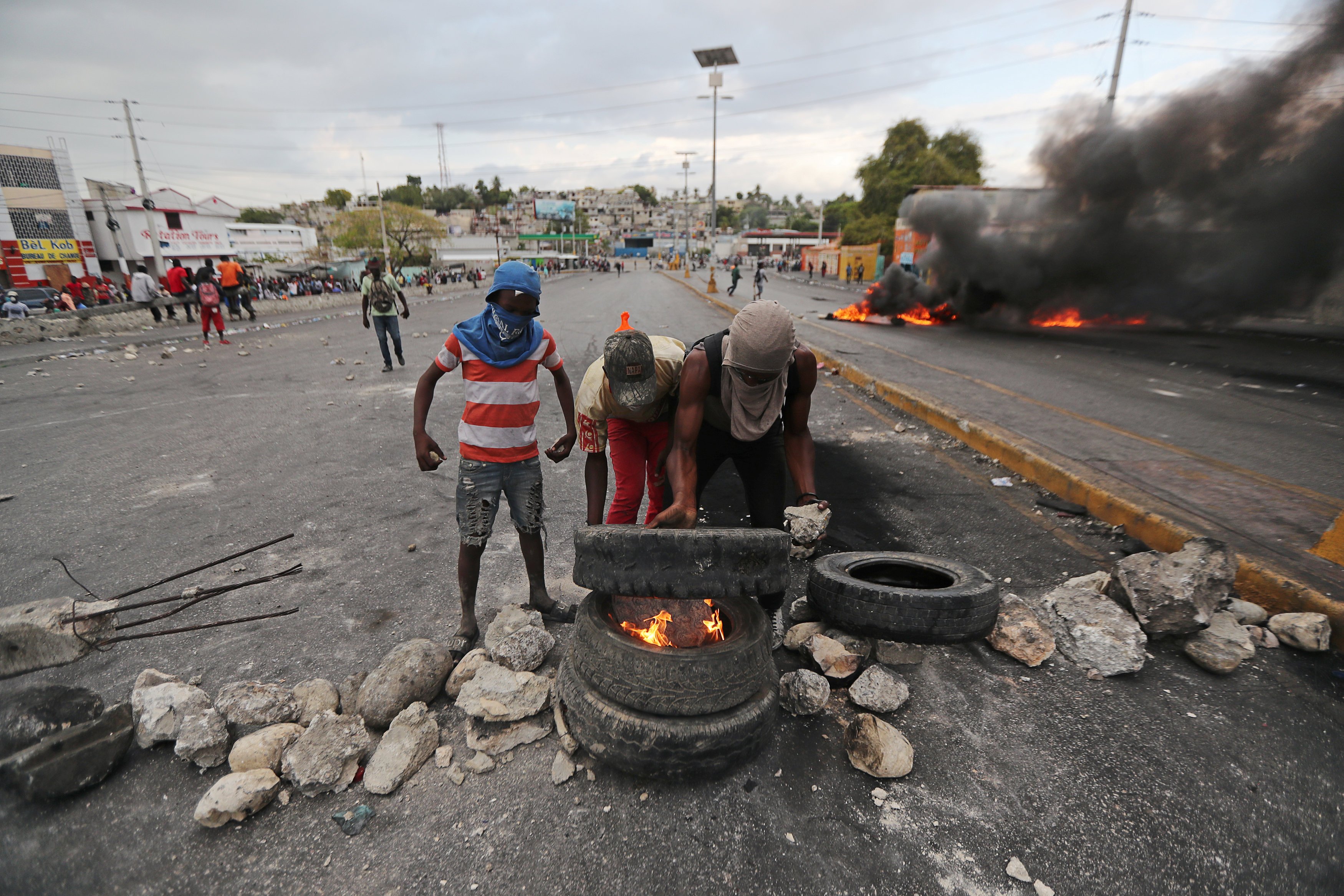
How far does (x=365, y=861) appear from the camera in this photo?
1.78 metres

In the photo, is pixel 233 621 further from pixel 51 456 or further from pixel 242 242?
pixel 242 242

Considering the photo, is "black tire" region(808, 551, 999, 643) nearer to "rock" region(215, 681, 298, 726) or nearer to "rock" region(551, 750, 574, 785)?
"rock" region(551, 750, 574, 785)

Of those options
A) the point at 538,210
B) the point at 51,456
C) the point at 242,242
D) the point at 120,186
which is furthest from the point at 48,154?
the point at 538,210

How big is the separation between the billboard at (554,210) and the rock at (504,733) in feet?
372

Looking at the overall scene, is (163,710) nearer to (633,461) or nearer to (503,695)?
(503,695)

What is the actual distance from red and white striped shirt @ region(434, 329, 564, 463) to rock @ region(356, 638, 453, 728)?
845 millimetres

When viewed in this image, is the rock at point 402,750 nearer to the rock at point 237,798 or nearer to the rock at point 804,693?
the rock at point 237,798

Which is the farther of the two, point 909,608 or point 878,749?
point 909,608

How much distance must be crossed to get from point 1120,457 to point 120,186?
5642cm

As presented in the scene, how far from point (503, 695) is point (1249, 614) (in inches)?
135

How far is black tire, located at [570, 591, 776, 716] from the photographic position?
77.4 inches

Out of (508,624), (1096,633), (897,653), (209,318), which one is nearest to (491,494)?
(508,624)

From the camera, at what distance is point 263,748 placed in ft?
6.81

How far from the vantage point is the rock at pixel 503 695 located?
7.45 ft
